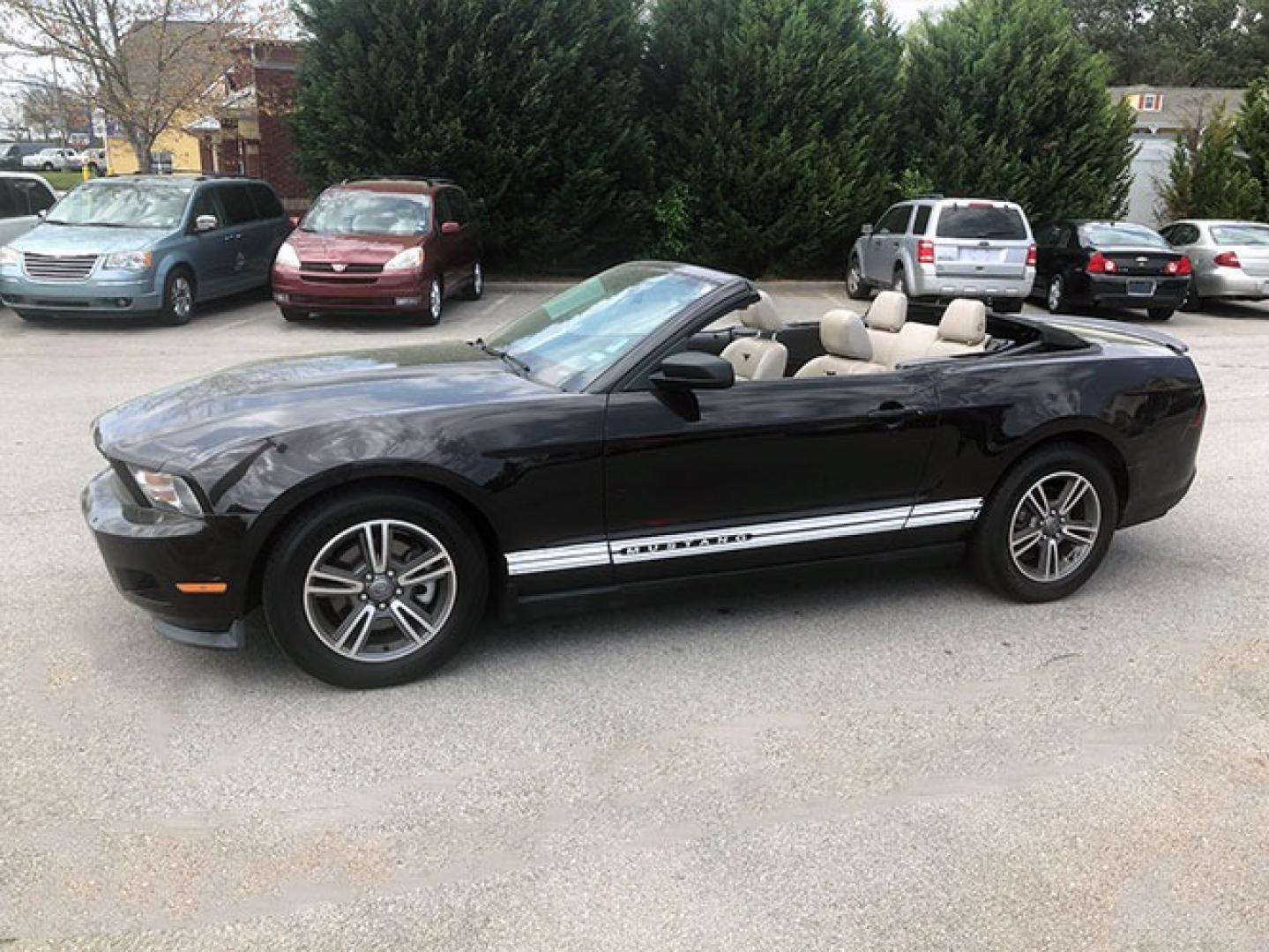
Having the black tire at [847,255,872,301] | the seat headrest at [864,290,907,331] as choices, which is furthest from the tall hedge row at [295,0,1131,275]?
the seat headrest at [864,290,907,331]

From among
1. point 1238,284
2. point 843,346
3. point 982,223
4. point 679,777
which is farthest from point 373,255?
point 1238,284

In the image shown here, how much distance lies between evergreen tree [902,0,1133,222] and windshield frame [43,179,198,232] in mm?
12890

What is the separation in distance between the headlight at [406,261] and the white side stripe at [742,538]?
9.17 meters

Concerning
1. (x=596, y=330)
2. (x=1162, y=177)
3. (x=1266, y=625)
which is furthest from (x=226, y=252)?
(x=1162, y=177)

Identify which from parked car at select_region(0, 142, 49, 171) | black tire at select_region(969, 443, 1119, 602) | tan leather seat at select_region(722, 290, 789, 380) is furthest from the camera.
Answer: parked car at select_region(0, 142, 49, 171)

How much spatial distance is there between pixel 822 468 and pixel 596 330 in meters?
1.09

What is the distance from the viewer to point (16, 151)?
59875 mm

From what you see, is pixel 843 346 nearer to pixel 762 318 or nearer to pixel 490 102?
pixel 762 318

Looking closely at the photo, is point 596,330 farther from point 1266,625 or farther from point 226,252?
point 226,252

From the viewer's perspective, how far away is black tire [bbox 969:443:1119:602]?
4445 millimetres

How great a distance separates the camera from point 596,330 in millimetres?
4281

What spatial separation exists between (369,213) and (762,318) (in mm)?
9264

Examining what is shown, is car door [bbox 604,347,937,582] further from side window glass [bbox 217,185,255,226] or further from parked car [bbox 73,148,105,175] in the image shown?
parked car [bbox 73,148,105,175]

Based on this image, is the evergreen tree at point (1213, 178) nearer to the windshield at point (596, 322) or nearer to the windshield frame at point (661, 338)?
the windshield at point (596, 322)
